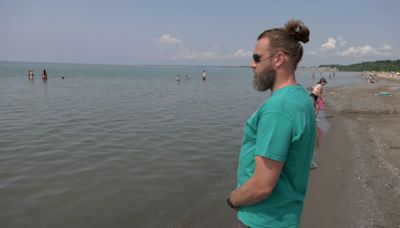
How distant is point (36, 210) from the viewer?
6.16 meters

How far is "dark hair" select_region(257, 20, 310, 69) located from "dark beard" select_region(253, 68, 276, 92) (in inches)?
5.4

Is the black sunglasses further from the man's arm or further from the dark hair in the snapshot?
the man's arm

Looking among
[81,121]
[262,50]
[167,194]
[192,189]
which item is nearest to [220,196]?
[192,189]

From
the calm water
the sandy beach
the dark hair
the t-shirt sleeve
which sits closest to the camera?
the t-shirt sleeve

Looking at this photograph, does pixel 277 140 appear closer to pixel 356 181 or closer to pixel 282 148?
pixel 282 148

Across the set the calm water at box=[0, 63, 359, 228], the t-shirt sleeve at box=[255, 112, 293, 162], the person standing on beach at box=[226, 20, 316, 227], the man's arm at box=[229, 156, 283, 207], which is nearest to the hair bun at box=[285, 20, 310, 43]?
the person standing on beach at box=[226, 20, 316, 227]

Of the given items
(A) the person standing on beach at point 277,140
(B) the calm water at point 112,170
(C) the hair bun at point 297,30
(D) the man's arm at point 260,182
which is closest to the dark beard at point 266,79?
(A) the person standing on beach at point 277,140

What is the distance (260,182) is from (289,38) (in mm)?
990

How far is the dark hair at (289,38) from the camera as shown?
214 centimetres

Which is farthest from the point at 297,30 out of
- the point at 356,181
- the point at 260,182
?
the point at 356,181

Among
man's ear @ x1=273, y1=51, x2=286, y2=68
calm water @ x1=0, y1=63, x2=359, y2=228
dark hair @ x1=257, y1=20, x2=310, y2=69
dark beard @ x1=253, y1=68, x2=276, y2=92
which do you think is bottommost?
calm water @ x1=0, y1=63, x2=359, y2=228

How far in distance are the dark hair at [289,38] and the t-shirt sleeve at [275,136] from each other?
49 cm

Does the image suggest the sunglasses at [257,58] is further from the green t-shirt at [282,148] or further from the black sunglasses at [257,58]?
the green t-shirt at [282,148]

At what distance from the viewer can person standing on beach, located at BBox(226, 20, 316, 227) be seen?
1954 mm
